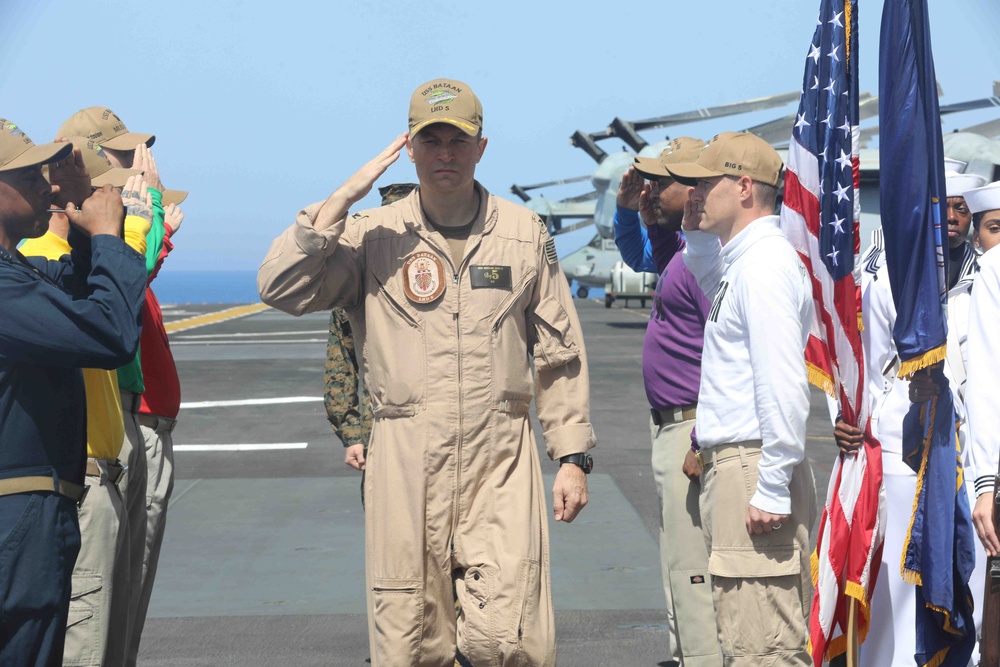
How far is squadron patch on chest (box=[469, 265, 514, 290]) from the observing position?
370 cm

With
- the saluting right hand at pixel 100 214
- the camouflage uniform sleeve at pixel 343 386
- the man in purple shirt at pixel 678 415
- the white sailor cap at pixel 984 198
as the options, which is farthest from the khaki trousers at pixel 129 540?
the white sailor cap at pixel 984 198

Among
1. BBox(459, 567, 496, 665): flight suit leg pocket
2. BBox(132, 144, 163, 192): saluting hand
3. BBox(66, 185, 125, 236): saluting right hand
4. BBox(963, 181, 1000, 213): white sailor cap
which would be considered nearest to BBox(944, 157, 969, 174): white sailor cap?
BBox(963, 181, 1000, 213): white sailor cap

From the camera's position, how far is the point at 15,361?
10.1 ft

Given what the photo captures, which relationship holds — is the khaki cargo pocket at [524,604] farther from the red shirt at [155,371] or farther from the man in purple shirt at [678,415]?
the red shirt at [155,371]

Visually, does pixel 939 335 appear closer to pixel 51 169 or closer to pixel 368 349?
pixel 368 349

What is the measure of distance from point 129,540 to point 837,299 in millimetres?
2706

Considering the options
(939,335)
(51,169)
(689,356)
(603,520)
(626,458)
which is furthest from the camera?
(626,458)

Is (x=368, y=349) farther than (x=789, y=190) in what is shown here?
No

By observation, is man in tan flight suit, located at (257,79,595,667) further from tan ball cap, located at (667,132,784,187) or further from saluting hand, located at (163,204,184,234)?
saluting hand, located at (163,204,184,234)

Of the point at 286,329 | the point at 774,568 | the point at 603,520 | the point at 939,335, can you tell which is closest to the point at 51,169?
the point at 774,568

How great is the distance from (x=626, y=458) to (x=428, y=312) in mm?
7373

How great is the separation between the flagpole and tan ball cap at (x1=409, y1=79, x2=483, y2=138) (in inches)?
87.2

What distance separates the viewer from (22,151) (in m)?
3.14

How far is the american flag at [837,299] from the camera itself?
4.30 metres
